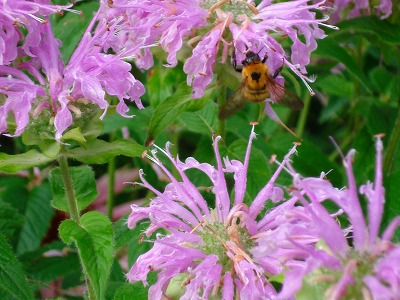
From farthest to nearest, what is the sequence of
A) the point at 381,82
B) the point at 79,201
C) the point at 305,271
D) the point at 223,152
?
the point at 381,82, the point at 223,152, the point at 79,201, the point at 305,271

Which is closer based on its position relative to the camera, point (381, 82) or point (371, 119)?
point (371, 119)

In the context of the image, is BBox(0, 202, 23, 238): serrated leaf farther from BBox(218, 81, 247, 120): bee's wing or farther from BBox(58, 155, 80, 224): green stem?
BBox(218, 81, 247, 120): bee's wing


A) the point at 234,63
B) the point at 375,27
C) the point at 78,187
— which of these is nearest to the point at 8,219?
the point at 78,187

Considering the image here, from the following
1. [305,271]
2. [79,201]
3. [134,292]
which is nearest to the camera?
[305,271]

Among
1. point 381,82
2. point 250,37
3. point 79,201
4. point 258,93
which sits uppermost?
point 250,37

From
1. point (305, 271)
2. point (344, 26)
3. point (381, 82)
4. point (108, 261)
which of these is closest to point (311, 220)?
point (305, 271)

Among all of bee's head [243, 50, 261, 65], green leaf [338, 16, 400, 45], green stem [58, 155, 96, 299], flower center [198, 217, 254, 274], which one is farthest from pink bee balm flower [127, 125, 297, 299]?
green leaf [338, 16, 400, 45]

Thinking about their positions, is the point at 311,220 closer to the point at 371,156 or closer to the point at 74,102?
the point at 74,102

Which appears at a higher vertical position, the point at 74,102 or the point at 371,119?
the point at 74,102
